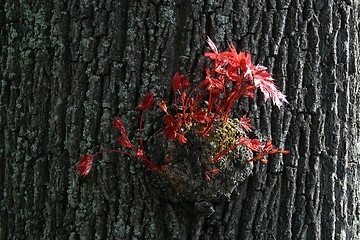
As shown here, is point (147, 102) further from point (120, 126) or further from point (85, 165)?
point (85, 165)

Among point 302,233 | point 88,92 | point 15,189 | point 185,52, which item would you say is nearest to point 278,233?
point 302,233

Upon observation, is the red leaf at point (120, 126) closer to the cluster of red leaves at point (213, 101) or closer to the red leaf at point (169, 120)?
the cluster of red leaves at point (213, 101)

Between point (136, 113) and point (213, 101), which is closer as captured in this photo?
point (213, 101)

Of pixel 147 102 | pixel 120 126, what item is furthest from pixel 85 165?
pixel 147 102

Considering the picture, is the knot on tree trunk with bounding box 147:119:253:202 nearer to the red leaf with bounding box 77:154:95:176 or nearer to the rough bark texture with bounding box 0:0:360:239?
the rough bark texture with bounding box 0:0:360:239

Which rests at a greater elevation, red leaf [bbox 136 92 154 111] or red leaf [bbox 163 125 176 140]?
red leaf [bbox 136 92 154 111]

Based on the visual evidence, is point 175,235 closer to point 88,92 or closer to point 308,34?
point 88,92

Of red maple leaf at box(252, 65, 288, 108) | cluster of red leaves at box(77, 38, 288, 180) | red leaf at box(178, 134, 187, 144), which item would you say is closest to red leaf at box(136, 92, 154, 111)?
cluster of red leaves at box(77, 38, 288, 180)

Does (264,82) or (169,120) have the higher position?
(264,82)
